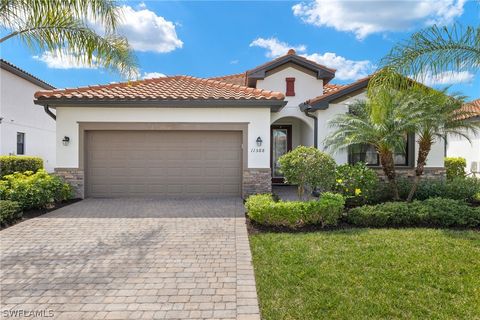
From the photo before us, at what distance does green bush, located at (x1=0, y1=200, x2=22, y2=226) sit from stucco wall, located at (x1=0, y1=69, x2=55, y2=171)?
10.6 m

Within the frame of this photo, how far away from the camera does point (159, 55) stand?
14.9m

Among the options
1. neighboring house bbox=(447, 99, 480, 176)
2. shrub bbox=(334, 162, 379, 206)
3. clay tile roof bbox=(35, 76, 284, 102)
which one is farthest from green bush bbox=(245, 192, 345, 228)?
neighboring house bbox=(447, 99, 480, 176)

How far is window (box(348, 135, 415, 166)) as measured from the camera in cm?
1231

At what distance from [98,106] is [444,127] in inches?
452

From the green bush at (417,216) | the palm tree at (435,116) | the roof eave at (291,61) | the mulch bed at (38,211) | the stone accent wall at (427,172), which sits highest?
the roof eave at (291,61)

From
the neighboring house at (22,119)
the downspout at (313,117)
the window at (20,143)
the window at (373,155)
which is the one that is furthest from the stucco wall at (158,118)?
the window at (20,143)

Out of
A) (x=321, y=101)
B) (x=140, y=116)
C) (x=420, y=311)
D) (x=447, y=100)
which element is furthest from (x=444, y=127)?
(x=140, y=116)

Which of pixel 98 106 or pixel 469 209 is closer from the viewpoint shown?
pixel 469 209

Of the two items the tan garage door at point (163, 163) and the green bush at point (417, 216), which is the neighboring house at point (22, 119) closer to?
the tan garage door at point (163, 163)

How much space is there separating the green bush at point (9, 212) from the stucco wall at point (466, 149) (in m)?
19.8

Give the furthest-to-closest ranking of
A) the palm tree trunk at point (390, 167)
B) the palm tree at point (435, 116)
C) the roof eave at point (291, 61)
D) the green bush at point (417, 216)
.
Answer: the roof eave at point (291, 61) → the palm tree trunk at point (390, 167) → the palm tree at point (435, 116) → the green bush at point (417, 216)

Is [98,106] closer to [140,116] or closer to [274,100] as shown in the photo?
[140,116]

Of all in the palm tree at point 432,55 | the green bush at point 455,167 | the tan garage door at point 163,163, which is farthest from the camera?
the green bush at point 455,167

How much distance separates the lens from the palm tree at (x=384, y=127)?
9.20 metres
